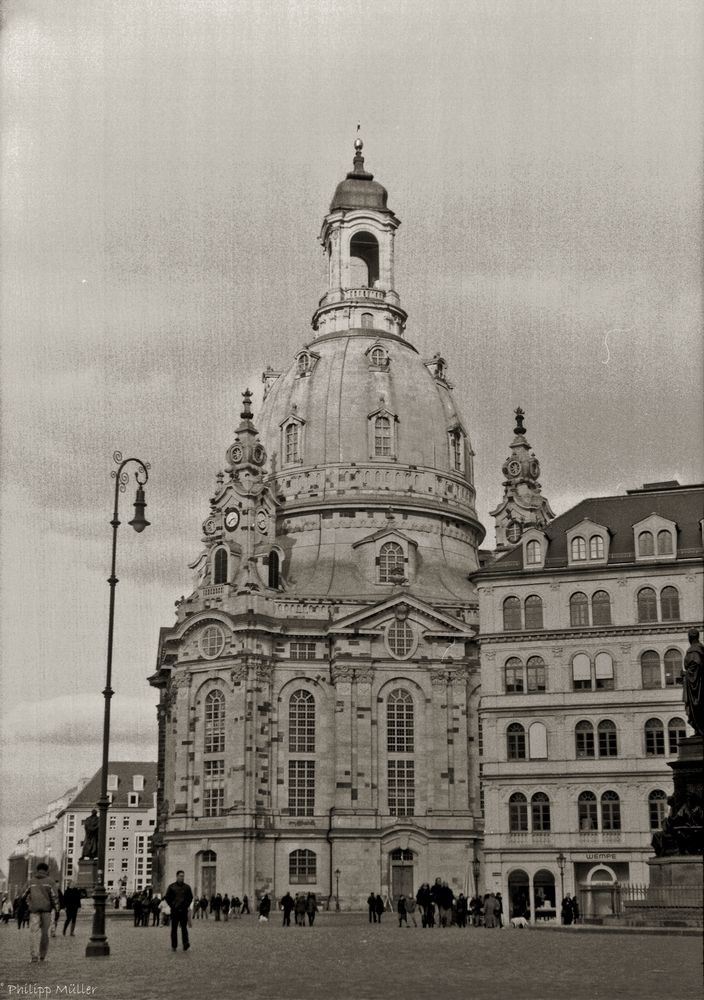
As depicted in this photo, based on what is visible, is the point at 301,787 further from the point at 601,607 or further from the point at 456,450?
the point at 456,450

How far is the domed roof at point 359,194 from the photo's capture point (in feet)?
377

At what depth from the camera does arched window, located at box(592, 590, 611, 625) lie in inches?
2881

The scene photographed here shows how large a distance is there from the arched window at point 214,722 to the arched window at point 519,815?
24.9m

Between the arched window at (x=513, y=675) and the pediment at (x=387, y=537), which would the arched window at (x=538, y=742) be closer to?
the arched window at (x=513, y=675)

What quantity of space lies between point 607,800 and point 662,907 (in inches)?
1421

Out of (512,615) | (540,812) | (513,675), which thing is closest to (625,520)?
(512,615)

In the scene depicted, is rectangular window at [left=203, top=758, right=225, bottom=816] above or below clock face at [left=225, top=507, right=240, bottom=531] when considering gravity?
below

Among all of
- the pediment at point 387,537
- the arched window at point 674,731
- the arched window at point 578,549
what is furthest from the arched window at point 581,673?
the pediment at point 387,537

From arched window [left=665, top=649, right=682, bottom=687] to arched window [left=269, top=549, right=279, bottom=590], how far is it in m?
34.3

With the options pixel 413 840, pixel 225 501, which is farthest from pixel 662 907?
pixel 225 501

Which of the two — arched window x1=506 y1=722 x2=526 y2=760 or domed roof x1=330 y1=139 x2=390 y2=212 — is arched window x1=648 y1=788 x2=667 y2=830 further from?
domed roof x1=330 y1=139 x2=390 y2=212

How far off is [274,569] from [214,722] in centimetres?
1222

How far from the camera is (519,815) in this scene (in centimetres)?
7350

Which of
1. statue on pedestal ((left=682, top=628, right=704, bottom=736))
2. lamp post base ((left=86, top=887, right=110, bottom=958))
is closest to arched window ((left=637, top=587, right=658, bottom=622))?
statue on pedestal ((left=682, top=628, right=704, bottom=736))
